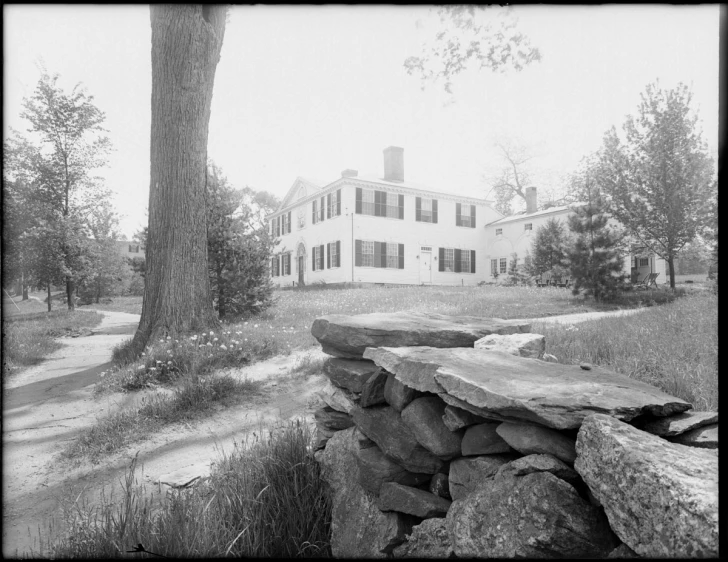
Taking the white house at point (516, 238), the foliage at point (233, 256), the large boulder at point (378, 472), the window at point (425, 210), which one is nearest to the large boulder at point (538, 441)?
the large boulder at point (378, 472)

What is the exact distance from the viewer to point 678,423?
1.79 meters

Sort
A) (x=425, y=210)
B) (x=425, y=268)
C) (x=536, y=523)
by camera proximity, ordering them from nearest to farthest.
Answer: (x=536, y=523), (x=425, y=268), (x=425, y=210)

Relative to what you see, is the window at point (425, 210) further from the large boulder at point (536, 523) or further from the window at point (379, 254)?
the large boulder at point (536, 523)

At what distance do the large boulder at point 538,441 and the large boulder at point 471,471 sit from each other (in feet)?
0.52

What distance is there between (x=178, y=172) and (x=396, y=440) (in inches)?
263

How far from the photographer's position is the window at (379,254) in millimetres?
27531

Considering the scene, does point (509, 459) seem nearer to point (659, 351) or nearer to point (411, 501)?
point (411, 501)

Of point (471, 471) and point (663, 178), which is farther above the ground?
point (663, 178)

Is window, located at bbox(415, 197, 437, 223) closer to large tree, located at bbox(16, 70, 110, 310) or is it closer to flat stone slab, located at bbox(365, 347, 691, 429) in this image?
large tree, located at bbox(16, 70, 110, 310)

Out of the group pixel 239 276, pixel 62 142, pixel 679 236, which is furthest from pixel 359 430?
pixel 62 142

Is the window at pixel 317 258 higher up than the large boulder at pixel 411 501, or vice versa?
the window at pixel 317 258

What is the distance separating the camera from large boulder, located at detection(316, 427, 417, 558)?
2555 mm

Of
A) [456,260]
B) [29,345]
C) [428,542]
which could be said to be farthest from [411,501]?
[456,260]

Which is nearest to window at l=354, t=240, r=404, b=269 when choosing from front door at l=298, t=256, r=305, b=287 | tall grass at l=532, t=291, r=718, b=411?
front door at l=298, t=256, r=305, b=287
